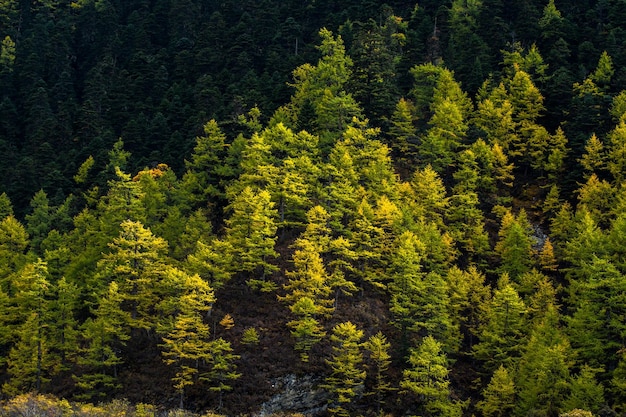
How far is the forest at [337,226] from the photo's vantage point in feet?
179

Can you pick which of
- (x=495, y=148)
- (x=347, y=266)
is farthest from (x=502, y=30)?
(x=347, y=266)

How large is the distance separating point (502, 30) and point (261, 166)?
50.1 m

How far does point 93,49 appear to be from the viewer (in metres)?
123

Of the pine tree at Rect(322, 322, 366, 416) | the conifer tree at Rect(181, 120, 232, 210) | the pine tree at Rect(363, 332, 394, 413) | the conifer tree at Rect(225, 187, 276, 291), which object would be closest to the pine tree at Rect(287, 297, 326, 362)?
the pine tree at Rect(322, 322, 366, 416)

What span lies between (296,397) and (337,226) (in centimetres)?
1726

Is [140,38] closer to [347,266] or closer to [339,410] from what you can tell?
[347,266]

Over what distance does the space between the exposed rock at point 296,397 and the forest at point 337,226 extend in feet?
0.63

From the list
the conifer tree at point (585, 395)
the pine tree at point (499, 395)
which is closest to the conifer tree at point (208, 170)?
the pine tree at point (499, 395)

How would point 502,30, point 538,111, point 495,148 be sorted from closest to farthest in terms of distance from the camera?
1. point 495,148
2. point 538,111
3. point 502,30

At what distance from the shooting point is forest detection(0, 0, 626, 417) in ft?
179

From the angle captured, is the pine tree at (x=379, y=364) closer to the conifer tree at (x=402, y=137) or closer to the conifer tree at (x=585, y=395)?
the conifer tree at (x=585, y=395)

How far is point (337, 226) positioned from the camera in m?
64.7

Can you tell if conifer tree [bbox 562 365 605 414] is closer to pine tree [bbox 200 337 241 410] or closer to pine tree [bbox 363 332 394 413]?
pine tree [bbox 363 332 394 413]

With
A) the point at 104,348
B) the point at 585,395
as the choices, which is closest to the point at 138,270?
the point at 104,348
